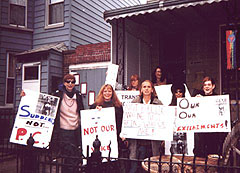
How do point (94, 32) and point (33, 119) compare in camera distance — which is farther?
point (94, 32)

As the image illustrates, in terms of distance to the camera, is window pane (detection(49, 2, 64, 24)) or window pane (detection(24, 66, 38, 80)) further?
window pane (detection(49, 2, 64, 24))

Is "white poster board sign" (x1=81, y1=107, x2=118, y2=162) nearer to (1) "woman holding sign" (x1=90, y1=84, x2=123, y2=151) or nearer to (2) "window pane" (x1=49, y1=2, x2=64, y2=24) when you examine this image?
(1) "woman holding sign" (x1=90, y1=84, x2=123, y2=151)

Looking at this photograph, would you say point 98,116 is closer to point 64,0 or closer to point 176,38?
point 176,38

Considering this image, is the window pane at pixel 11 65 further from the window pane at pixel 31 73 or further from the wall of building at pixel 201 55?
the wall of building at pixel 201 55

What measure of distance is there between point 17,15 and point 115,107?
28.5 feet

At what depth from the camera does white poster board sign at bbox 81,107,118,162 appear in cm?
376

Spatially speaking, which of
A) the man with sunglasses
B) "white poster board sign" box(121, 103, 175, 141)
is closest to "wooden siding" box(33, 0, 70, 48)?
the man with sunglasses

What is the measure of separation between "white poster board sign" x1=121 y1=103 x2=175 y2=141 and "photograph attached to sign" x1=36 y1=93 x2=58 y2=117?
159cm

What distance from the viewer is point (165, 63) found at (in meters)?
8.68

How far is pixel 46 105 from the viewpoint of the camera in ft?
15.3

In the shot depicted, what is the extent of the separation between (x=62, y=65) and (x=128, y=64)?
3549 mm

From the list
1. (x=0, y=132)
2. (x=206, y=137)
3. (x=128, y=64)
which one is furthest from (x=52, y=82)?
(x=206, y=137)

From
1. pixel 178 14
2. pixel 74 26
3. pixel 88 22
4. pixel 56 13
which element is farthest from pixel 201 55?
pixel 56 13

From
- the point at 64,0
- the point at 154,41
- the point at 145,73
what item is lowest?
the point at 145,73
